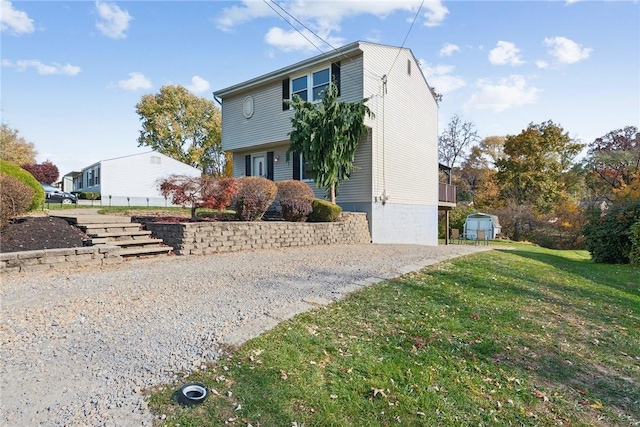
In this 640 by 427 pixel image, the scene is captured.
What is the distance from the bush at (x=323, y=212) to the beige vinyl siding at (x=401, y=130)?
8.29 feet

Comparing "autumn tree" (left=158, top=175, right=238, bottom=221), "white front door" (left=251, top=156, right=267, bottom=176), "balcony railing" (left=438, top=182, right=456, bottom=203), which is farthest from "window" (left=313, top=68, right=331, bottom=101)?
"balcony railing" (left=438, top=182, right=456, bottom=203)

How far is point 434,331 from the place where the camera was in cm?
352

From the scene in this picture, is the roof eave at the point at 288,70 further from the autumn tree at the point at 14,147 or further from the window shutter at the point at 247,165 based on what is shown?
the autumn tree at the point at 14,147

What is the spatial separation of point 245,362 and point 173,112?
4166 cm

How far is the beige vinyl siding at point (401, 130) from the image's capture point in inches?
514

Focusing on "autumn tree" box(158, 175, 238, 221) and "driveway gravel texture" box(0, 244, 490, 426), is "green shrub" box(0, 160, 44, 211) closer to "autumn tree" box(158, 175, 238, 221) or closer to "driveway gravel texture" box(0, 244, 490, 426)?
"autumn tree" box(158, 175, 238, 221)

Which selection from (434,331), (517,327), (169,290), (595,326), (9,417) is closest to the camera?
(9,417)

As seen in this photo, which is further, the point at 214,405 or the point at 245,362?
the point at 245,362

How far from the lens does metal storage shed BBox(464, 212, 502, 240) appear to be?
25.1m

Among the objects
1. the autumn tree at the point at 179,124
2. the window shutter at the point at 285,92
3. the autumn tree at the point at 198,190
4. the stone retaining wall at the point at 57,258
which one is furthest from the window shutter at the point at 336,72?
the autumn tree at the point at 179,124

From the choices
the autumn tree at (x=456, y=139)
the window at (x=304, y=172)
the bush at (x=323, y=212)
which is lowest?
the bush at (x=323, y=212)

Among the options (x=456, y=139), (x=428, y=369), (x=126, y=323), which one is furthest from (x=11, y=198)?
(x=456, y=139)

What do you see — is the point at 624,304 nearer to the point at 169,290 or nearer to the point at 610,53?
the point at 169,290

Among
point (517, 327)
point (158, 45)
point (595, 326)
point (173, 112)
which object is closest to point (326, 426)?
point (517, 327)
